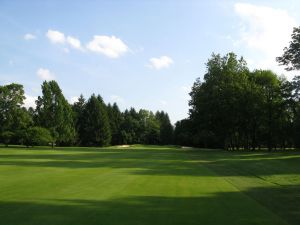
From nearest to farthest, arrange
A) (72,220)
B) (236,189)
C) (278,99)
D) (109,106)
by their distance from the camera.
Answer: (72,220), (236,189), (278,99), (109,106)

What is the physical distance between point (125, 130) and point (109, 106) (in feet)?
38.5

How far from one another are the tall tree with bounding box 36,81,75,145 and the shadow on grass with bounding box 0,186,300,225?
103231 mm

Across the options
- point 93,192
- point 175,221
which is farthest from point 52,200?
point 175,221

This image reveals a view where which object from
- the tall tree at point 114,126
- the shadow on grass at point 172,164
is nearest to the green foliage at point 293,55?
the shadow on grass at point 172,164

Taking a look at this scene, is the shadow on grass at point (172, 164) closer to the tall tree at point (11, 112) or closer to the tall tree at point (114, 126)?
the tall tree at point (11, 112)

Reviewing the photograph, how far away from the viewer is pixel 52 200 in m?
15.8

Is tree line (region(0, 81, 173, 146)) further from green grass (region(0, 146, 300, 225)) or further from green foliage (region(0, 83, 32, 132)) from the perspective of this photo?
green grass (region(0, 146, 300, 225))

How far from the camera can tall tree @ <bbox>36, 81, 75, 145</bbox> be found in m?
118

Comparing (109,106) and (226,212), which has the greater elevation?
(109,106)

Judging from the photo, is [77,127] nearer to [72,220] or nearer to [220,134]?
[220,134]

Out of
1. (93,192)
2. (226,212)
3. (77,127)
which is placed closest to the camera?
(226,212)

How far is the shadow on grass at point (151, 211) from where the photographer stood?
12.2 m

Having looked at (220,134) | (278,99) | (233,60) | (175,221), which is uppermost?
(233,60)

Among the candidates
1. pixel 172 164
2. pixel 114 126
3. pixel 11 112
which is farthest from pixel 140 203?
pixel 114 126
